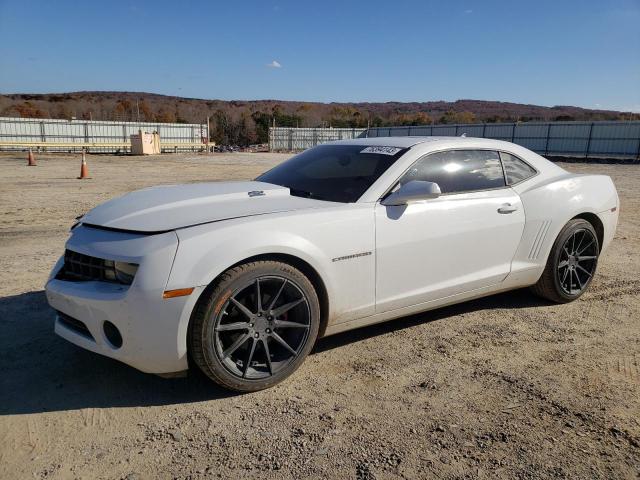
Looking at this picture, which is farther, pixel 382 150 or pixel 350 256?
pixel 382 150

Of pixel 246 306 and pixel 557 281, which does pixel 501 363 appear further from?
pixel 246 306

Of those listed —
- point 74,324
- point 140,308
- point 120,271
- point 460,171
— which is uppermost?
point 460,171

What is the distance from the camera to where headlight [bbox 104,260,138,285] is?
8.35 feet

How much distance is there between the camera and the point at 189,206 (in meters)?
3.02

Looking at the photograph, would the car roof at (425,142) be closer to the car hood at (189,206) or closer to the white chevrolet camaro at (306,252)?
the white chevrolet camaro at (306,252)

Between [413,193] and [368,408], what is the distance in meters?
1.36

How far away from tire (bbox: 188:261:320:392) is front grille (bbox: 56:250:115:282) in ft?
1.83

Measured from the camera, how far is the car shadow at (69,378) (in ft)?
8.92

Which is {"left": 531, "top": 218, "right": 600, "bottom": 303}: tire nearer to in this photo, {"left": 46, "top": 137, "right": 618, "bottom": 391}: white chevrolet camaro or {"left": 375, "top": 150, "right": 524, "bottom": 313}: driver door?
{"left": 46, "top": 137, "right": 618, "bottom": 391}: white chevrolet camaro

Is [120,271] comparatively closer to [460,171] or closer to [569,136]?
[460,171]

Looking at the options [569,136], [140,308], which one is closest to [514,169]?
[140,308]

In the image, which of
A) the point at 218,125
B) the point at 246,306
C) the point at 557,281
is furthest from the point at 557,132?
the point at 218,125

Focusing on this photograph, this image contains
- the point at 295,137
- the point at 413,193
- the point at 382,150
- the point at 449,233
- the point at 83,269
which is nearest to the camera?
the point at 83,269

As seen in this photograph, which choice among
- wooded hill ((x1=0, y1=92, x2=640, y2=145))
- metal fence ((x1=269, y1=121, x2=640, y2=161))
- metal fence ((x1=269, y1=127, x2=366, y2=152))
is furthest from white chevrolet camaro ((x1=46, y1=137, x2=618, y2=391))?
wooded hill ((x1=0, y1=92, x2=640, y2=145))
